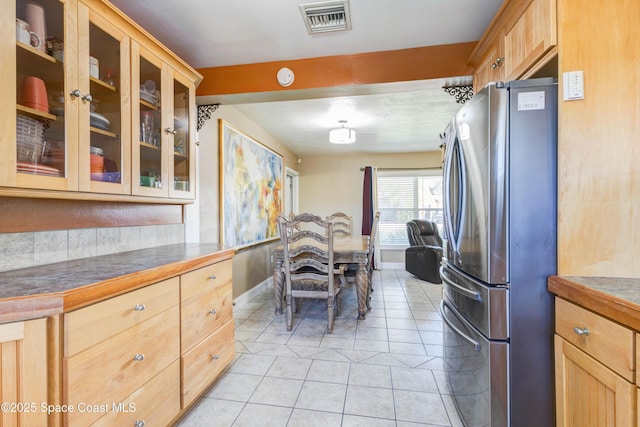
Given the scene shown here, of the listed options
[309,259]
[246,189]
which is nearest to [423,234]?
[309,259]

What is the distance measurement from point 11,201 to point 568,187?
2.31 metres

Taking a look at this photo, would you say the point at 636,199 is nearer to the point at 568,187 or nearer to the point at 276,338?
the point at 568,187

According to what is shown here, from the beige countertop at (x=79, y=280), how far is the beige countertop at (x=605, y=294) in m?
1.63

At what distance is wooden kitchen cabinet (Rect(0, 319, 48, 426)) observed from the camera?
Result: 805mm

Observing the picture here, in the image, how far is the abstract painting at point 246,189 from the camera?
3.20m

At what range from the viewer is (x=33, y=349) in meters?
0.85

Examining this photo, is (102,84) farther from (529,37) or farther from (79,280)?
(529,37)

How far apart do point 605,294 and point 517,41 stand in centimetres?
125

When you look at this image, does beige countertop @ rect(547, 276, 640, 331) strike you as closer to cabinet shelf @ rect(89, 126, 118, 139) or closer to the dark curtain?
cabinet shelf @ rect(89, 126, 118, 139)

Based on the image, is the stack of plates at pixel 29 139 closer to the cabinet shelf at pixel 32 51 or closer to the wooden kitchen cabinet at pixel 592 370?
the cabinet shelf at pixel 32 51

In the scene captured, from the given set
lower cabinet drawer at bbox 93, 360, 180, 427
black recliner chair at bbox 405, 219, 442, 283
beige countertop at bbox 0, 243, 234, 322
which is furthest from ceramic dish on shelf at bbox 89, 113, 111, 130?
black recliner chair at bbox 405, 219, 442, 283

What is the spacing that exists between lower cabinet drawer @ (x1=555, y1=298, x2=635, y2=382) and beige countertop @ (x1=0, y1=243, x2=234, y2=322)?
165 centimetres

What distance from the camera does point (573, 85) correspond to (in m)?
1.18

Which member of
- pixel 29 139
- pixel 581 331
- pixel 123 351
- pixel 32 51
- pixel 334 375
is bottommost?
pixel 334 375
